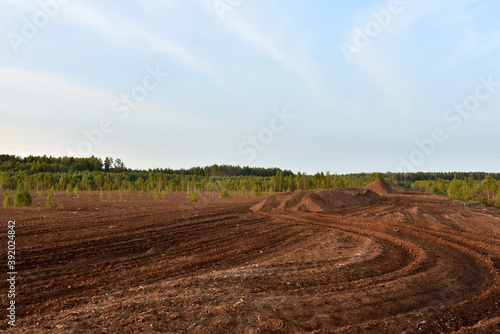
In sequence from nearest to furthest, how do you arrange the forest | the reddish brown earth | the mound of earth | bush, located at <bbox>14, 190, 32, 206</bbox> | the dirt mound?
the reddish brown earth, bush, located at <bbox>14, 190, 32, 206</bbox>, the mound of earth, the dirt mound, the forest

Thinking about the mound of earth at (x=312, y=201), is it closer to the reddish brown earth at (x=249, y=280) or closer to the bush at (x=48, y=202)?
the reddish brown earth at (x=249, y=280)

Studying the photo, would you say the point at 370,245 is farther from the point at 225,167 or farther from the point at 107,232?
the point at 225,167

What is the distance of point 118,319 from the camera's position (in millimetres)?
5102

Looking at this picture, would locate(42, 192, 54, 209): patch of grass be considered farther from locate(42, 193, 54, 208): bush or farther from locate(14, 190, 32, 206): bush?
locate(14, 190, 32, 206): bush

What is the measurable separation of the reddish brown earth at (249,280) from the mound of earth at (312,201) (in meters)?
10.8

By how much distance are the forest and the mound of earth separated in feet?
39.5

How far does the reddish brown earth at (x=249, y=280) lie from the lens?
5188 millimetres

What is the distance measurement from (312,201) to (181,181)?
6843cm

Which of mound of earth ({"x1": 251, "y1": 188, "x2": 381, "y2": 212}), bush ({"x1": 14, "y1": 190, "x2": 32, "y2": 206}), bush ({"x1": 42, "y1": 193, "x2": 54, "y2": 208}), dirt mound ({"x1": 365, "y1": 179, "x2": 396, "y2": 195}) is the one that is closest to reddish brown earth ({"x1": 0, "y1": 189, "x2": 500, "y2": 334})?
bush ({"x1": 42, "y1": 193, "x2": 54, "y2": 208})

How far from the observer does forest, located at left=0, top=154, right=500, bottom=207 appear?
182 ft

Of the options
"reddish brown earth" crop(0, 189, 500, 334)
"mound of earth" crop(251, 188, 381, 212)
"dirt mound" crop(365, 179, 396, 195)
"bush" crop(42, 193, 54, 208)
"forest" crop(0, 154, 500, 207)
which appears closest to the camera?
"reddish brown earth" crop(0, 189, 500, 334)

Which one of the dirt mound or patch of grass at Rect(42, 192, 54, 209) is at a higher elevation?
the dirt mound

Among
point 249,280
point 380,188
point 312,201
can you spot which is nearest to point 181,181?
point 380,188

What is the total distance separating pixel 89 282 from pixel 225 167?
561ft
